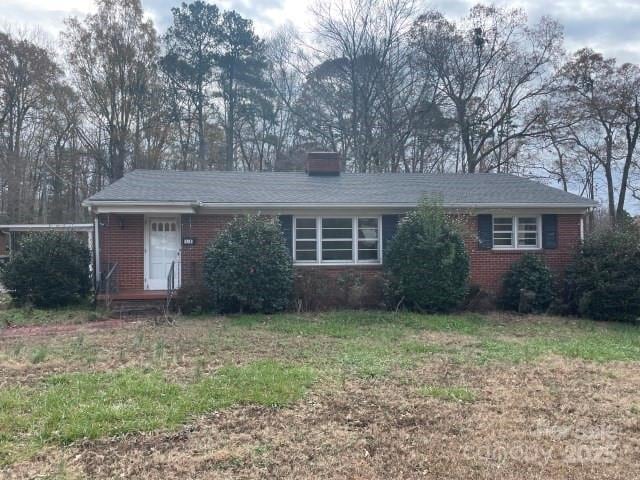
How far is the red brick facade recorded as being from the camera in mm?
11172

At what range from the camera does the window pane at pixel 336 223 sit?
1230 centimetres

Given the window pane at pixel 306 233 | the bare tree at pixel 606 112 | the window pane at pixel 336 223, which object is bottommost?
the window pane at pixel 306 233

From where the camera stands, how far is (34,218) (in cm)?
2453

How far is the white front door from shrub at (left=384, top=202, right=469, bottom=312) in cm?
540

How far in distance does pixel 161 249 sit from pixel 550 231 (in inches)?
405

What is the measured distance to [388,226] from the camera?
12.3 metres

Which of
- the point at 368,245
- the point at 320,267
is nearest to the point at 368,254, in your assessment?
the point at 368,245

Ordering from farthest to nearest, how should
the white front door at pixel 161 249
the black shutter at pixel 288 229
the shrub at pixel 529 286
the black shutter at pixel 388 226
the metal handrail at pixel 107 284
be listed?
1. the black shutter at pixel 388 226
2. the black shutter at pixel 288 229
3. the white front door at pixel 161 249
4. the shrub at pixel 529 286
5. the metal handrail at pixel 107 284

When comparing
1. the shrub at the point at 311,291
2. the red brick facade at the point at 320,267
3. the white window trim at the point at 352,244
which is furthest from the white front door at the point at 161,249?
the shrub at the point at 311,291

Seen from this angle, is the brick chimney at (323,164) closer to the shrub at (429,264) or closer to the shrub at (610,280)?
the shrub at (429,264)

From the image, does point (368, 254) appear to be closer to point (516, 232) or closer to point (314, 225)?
point (314, 225)

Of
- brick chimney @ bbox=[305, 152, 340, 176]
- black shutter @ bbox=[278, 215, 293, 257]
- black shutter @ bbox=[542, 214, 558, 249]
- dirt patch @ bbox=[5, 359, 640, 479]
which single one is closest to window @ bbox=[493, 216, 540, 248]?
black shutter @ bbox=[542, 214, 558, 249]

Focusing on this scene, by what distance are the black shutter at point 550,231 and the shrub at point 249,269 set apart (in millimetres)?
6993

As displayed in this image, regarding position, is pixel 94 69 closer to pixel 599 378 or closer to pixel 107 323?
pixel 107 323
